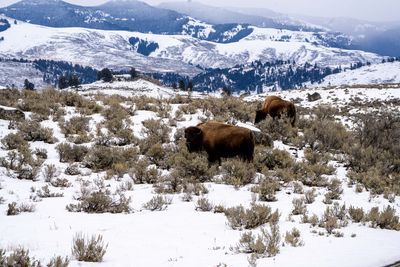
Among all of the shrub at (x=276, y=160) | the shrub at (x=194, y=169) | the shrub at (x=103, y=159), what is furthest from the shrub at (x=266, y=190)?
the shrub at (x=103, y=159)

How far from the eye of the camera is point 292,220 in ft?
24.3

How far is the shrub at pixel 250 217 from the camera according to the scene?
7033 millimetres

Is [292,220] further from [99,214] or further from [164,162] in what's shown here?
[164,162]

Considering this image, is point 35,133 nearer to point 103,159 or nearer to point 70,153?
point 70,153

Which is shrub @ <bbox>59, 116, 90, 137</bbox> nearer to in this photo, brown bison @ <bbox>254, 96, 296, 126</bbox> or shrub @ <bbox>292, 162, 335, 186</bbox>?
brown bison @ <bbox>254, 96, 296, 126</bbox>

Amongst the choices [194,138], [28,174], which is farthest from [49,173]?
[194,138]

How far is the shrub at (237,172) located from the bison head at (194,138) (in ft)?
3.38

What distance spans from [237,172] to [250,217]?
10.5 ft

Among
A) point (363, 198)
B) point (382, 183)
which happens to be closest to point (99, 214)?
point (363, 198)

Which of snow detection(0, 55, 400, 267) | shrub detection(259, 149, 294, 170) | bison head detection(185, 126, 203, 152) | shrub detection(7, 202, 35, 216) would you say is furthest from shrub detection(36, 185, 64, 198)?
shrub detection(259, 149, 294, 170)

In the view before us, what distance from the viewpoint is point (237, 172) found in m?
10.2

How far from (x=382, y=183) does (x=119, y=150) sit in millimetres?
6856

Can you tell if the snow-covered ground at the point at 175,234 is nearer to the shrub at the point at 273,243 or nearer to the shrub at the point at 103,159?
the shrub at the point at 273,243

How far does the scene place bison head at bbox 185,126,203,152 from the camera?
36.3 feet
